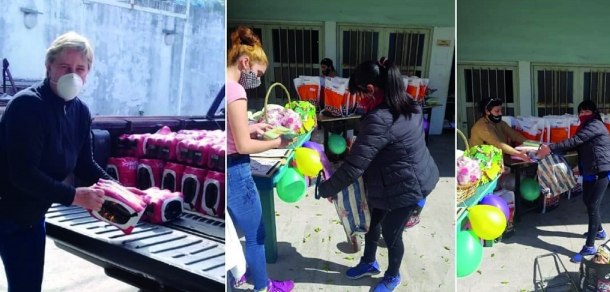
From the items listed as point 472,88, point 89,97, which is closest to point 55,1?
point 89,97

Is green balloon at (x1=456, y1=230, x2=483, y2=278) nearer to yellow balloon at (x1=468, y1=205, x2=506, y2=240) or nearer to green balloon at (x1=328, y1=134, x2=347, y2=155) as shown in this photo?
yellow balloon at (x1=468, y1=205, x2=506, y2=240)

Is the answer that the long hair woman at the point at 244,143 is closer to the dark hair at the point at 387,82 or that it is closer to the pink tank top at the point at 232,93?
the pink tank top at the point at 232,93

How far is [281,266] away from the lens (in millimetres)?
1924

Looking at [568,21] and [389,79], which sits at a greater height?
[568,21]

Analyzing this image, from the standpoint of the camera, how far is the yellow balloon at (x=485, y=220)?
1831 mm

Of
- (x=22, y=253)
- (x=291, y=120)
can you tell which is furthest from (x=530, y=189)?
(x=22, y=253)

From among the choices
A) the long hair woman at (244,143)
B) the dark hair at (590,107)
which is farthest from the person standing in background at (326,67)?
the dark hair at (590,107)

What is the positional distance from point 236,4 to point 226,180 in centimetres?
64

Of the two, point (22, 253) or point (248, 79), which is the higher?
point (248, 79)

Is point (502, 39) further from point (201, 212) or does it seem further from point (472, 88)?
point (201, 212)

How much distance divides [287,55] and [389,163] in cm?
58

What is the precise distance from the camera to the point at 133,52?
149 cm

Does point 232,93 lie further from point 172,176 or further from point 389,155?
point 389,155

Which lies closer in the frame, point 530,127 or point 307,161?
point 307,161
